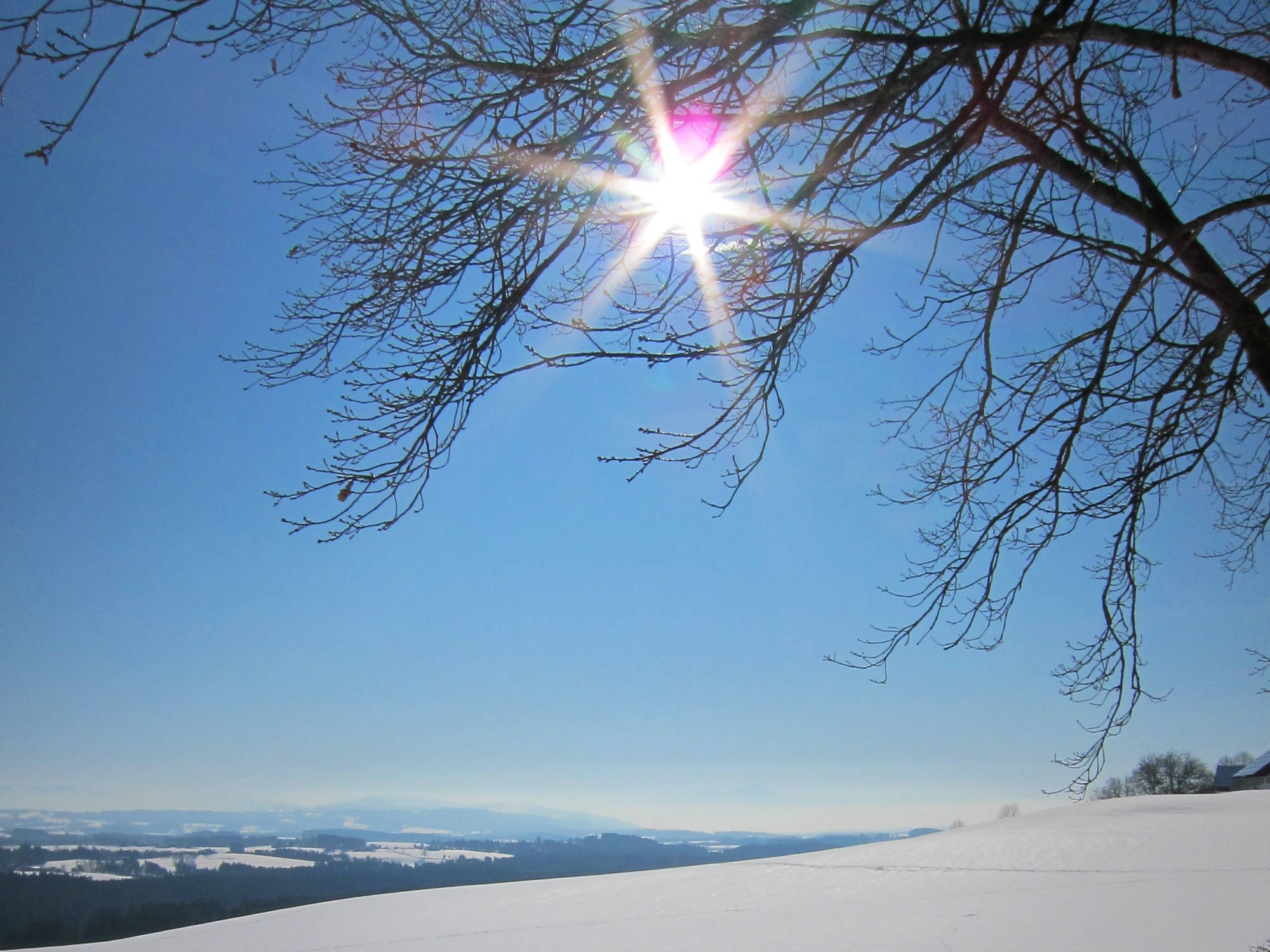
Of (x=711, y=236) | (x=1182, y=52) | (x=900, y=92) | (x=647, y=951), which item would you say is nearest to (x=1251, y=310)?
(x=1182, y=52)

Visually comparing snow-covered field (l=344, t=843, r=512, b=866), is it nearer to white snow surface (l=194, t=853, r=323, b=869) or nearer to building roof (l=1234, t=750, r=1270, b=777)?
white snow surface (l=194, t=853, r=323, b=869)

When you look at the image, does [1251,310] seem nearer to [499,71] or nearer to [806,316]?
[806,316]

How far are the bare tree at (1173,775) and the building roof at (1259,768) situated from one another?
22.7 ft

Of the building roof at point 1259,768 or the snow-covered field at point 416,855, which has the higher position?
the building roof at point 1259,768

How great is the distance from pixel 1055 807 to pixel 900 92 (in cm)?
1821

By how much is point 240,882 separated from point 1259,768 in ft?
201

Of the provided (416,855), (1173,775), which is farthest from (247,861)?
(1173,775)

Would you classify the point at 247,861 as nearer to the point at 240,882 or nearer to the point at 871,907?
the point at 240,882

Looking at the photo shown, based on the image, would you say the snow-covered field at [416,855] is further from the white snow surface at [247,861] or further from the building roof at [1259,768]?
the building roof at [1259,768]

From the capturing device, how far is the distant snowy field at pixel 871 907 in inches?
242

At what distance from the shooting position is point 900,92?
128 inches

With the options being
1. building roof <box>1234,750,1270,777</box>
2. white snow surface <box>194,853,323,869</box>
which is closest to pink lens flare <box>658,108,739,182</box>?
building roof <box>1234,750,1270,777</box>

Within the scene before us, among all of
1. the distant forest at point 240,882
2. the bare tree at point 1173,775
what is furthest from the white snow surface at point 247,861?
the bare tree at point 1173,775

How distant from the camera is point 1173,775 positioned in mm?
48438
